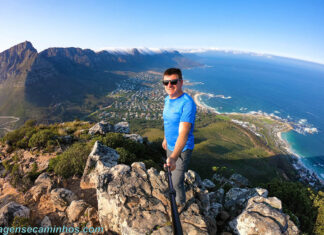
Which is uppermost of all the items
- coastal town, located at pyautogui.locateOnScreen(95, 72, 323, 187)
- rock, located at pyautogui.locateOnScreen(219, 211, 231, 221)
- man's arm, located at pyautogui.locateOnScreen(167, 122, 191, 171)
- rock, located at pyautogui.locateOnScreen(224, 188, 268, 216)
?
man's arm, located at pyautogui.locateOnScreen(167, 122, 191, 171)

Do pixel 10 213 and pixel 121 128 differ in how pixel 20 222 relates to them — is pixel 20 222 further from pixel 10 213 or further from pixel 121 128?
pixel 121 128

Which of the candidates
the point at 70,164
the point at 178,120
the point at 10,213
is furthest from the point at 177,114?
the point at 70,164

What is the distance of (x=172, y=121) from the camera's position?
395 cm

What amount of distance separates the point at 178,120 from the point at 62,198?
244 inches

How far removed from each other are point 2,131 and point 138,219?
109 m

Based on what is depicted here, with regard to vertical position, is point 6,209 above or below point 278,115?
above

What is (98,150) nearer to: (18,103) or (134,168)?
(134,168)

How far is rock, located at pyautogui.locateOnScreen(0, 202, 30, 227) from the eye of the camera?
528 centimetres

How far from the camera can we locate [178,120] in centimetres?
387

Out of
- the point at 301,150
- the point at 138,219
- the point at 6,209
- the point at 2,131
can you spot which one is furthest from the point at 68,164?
the point at 301,150

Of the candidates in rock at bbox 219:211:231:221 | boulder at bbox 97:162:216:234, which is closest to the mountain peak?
boulder at bbox 97:162:216:234

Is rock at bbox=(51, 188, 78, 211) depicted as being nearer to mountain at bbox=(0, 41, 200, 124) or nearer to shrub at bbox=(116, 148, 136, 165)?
shrub at bbox=(116, 148, 136, 165)

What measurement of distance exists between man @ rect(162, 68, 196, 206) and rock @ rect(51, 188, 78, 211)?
16.1ft

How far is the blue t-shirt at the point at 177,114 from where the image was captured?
3.54 m
